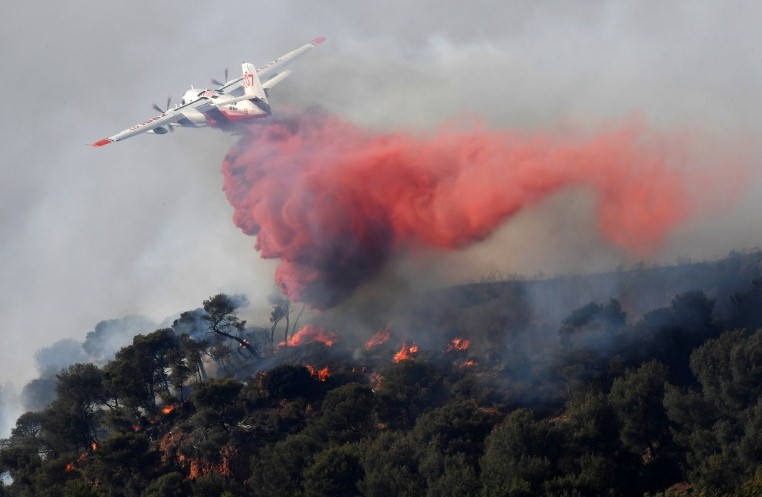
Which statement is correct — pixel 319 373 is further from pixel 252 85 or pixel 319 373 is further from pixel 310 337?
pixel 252 85

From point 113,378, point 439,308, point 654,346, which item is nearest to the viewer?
point 654,346

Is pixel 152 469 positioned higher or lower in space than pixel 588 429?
higher

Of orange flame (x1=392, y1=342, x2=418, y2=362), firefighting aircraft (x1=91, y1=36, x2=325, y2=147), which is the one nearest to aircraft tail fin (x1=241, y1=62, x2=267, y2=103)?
firefighting aircraft (x1=91, y1=36, x2=325, y2=147)

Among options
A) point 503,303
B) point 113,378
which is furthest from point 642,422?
point 113,378

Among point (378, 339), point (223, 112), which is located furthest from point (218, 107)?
point (378, 339)

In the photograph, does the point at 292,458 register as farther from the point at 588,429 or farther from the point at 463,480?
the point at 588,429

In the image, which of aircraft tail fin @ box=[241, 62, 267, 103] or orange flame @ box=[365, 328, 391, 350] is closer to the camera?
aircraft tail fin @ box=[241, 62, 267, 103]

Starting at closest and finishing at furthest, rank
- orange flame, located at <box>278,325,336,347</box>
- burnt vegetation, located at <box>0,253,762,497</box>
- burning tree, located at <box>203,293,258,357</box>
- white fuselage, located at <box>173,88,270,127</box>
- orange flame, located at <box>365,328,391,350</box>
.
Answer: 1. burnt vegetation, located at <box>0,253,762,497</box>
2. white fuselage, located at <box>173,88,270,127</box>
3. orange flame, located at <box>365,328,391,350</box>
4. burning tree, located at <box>203,293,258,357</box>
5. orange flame, located at <box>278,325,336,347</box>

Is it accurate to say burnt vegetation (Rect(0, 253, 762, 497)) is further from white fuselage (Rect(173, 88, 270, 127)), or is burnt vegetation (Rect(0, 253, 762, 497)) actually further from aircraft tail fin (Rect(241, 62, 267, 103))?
aircraft tail fin (Rect(241, 62, 267, 103))
